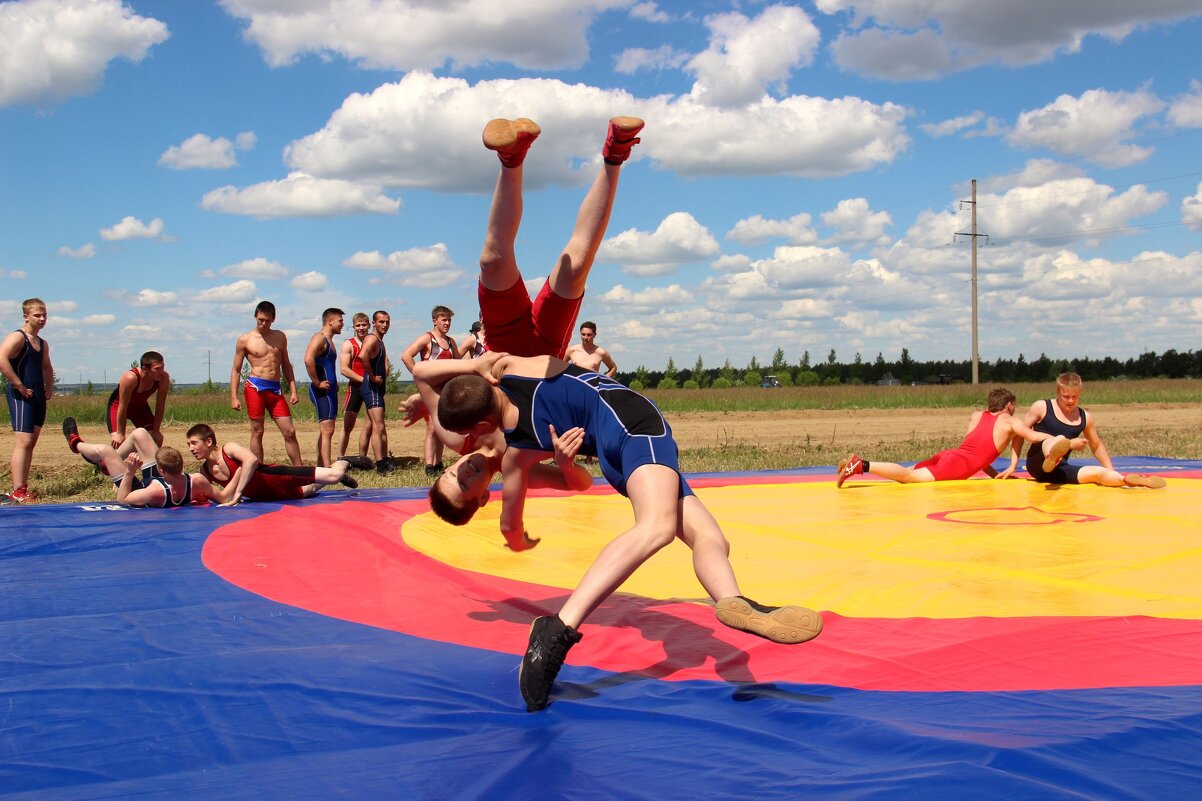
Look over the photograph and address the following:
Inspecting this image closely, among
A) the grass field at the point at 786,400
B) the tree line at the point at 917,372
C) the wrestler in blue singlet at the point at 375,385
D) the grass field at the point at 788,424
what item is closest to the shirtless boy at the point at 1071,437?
the grass field at the point at 788,424

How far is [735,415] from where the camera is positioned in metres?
25.6

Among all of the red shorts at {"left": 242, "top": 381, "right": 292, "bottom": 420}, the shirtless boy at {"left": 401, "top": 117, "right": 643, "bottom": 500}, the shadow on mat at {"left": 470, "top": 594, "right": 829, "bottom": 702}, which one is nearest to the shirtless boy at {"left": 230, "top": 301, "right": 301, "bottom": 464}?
the red shorts at {"left": 242, "top": 381, "right": 292, "bottom": 420}

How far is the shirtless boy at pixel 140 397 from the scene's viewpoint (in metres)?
9.01

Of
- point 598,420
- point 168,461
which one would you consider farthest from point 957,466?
point 168,461

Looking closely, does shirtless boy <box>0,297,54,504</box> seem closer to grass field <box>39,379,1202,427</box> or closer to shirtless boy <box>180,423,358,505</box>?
shirtless boy <box>180,423,358,505</box>

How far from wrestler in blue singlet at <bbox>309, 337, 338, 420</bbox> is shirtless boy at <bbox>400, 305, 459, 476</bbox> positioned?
0.86 m

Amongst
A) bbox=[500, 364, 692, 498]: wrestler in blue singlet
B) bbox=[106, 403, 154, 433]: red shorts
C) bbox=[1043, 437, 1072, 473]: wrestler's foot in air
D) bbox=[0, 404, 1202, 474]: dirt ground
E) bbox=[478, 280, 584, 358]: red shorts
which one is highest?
bbox=[478, 280, 584, 358]: red shorts

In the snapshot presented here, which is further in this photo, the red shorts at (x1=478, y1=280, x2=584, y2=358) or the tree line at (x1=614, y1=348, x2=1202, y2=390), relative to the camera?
the tree line at (x1=614, y1=348, x2=1202, y2=390)

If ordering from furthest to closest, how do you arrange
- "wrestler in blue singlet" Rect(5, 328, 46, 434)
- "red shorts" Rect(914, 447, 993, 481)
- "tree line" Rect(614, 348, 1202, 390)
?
"tree line" Rect(614, 348, 1202, 390)
"wrestler in blue singlet" Rect(5, 328, 46, 434)
"red shorts" Rect(914, 447, 993, 481)

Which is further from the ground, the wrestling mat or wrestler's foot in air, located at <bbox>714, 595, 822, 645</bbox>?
wrestler's foot in air, located at <bbox>714, 595, 822, 645</bbox>

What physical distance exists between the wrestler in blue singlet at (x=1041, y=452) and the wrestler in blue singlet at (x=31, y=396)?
26.6 ft

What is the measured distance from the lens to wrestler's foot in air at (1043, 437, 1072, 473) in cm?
754

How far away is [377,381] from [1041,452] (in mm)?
6385

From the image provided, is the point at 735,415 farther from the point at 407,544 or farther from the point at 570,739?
the point at 570,739
